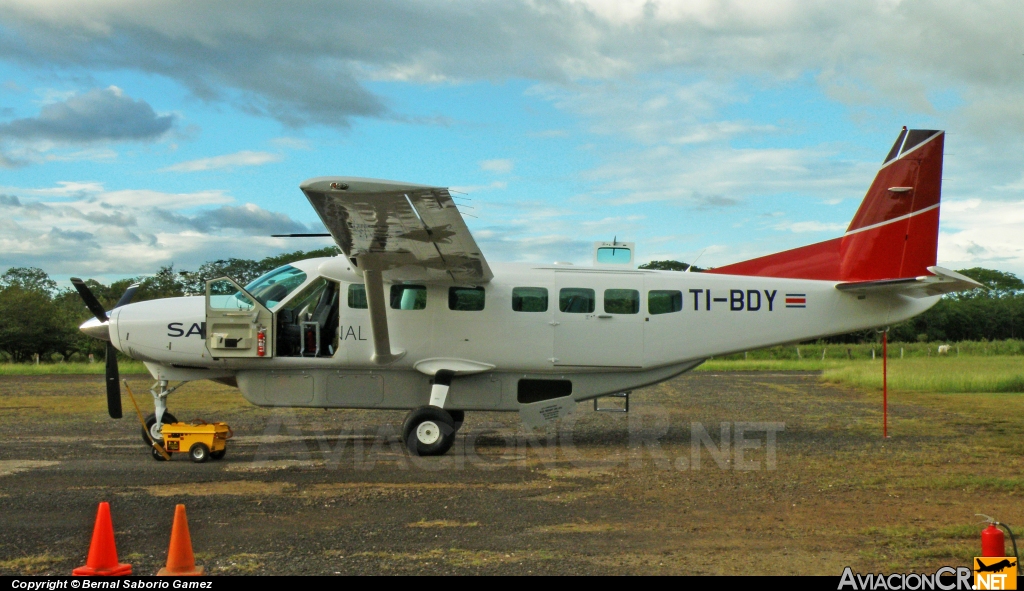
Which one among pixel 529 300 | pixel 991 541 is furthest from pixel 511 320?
pixel 991 541

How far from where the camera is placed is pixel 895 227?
39.9 feet

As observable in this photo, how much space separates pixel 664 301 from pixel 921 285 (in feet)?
11.6

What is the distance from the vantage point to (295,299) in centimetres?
1150

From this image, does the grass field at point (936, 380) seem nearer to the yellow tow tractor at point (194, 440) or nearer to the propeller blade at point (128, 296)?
the yellow tow tractor at point (194, 440)

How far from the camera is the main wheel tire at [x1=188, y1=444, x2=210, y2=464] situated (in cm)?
1041

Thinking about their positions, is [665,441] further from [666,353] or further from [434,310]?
[434,310]

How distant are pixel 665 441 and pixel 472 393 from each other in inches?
118

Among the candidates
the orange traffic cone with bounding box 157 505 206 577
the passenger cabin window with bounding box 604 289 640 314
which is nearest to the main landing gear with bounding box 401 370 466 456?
the passenger cabin window with bounding box 604 289 640 314

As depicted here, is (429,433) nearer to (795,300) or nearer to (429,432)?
(429,432)

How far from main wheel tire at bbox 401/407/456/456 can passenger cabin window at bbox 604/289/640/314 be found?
2810mm

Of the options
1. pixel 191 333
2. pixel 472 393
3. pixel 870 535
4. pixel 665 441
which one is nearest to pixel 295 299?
pixel 191 333

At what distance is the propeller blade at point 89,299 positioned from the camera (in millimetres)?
10789

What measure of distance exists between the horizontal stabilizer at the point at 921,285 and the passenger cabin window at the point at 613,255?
3.04m

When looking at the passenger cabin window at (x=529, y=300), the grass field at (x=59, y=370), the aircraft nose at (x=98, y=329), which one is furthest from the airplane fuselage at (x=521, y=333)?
the grass field at (x=59, y=370)
